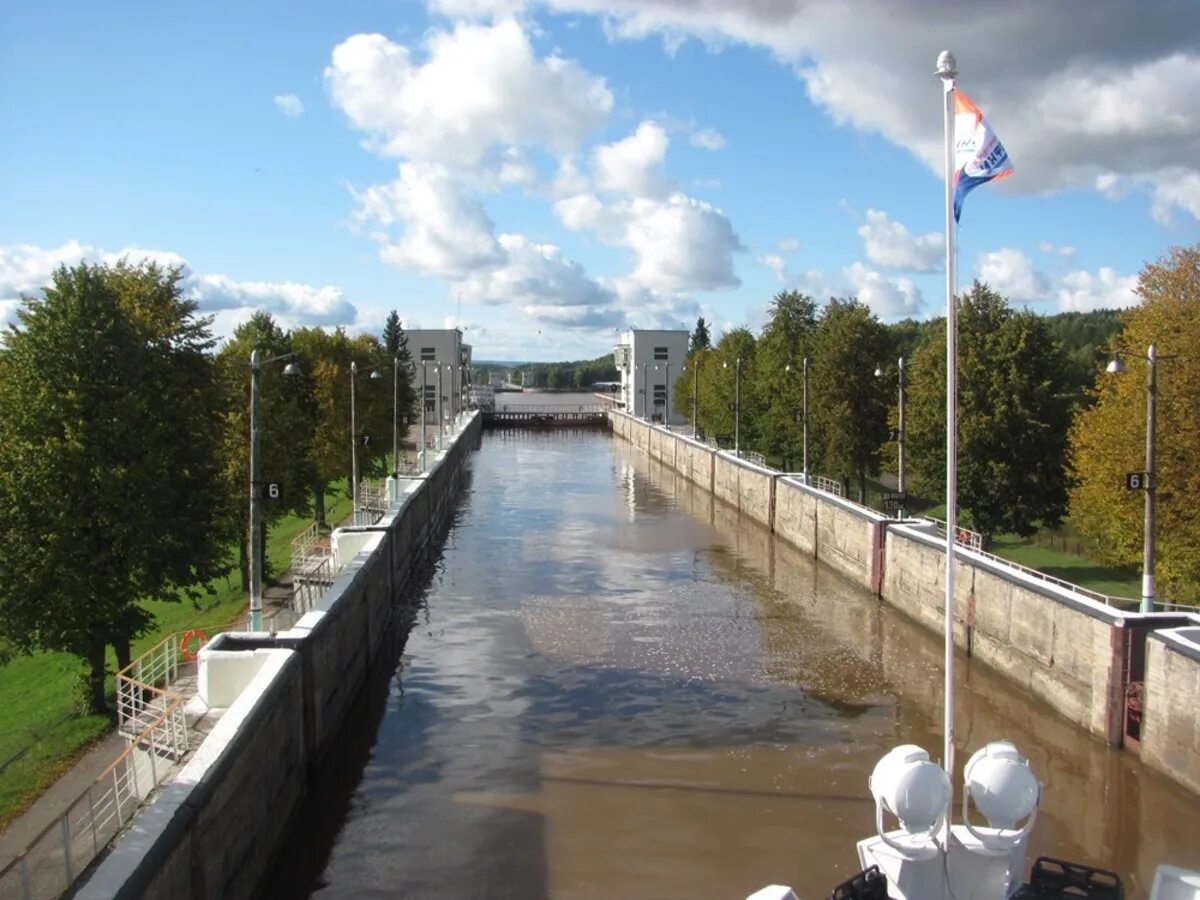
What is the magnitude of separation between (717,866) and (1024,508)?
73.3 feet

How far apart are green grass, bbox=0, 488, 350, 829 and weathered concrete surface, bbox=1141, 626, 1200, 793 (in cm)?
1690

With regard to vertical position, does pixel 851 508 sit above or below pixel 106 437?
below

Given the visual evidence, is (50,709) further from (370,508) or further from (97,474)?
(370,508)

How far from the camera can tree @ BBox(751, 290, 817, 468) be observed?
50250 millimetres

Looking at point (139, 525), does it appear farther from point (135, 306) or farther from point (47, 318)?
point (135, 306)

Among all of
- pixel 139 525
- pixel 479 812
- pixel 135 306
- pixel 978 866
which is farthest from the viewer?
pixel 135 306

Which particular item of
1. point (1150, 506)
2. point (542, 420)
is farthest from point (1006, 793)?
point (542, 420)

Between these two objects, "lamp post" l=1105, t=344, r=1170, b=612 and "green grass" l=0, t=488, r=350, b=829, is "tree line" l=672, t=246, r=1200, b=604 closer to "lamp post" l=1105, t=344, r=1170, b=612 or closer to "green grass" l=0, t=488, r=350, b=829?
"lamp post" l=1105, t=344, r=1170, b=612

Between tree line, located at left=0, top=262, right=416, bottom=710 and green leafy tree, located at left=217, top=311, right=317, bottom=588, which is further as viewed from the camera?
green leafy tree, located at left=217, top=311, right=317, bottom=588

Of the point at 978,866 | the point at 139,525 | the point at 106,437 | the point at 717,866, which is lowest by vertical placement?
the point at 717,866

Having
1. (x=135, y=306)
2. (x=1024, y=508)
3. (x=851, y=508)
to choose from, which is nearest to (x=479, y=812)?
(x=135, y=306)

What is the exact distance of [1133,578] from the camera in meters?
30.3

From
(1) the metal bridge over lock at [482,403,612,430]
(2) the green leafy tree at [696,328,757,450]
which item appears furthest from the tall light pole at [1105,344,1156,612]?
(1) the metal bridge over lock at [482,403,612,430]

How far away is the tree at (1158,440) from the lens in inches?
882
